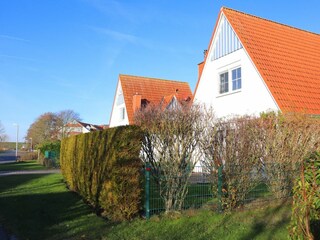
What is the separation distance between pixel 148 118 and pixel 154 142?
2.13ft

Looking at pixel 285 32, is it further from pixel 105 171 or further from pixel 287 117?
pixel 105 171

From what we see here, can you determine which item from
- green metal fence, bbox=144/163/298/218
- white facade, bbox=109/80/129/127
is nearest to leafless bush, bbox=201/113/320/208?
green metal fence, bbox=144/163/298/218

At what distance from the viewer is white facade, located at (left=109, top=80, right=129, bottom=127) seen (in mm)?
31922

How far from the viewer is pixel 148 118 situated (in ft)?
28.2

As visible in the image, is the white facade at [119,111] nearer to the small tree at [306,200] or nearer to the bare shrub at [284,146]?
the bare shrub at [284,146]

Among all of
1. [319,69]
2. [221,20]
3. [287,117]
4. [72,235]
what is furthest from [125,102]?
[72,235]

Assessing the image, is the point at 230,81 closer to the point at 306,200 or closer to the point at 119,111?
the point at 306,200

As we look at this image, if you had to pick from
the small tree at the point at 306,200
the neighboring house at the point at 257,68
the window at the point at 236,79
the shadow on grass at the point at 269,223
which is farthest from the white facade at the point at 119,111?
the small tree at the point at 306,200

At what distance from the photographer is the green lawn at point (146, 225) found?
6.59m

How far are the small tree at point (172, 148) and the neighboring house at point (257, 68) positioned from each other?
22.9 ft

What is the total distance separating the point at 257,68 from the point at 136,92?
59.8ft

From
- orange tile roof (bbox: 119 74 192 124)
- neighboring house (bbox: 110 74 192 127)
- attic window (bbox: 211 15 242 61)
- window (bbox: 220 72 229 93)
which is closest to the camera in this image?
attic window (bbox: 211 15 242 61)

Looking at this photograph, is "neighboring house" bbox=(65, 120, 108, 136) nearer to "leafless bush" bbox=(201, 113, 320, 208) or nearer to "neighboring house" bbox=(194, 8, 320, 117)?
"neighboring house" bbox=(194, 8, 320, 117)

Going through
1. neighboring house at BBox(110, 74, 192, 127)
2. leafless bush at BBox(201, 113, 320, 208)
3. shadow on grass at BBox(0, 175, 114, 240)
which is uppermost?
neighboring house at BBox(110, 74, 192, 127)
